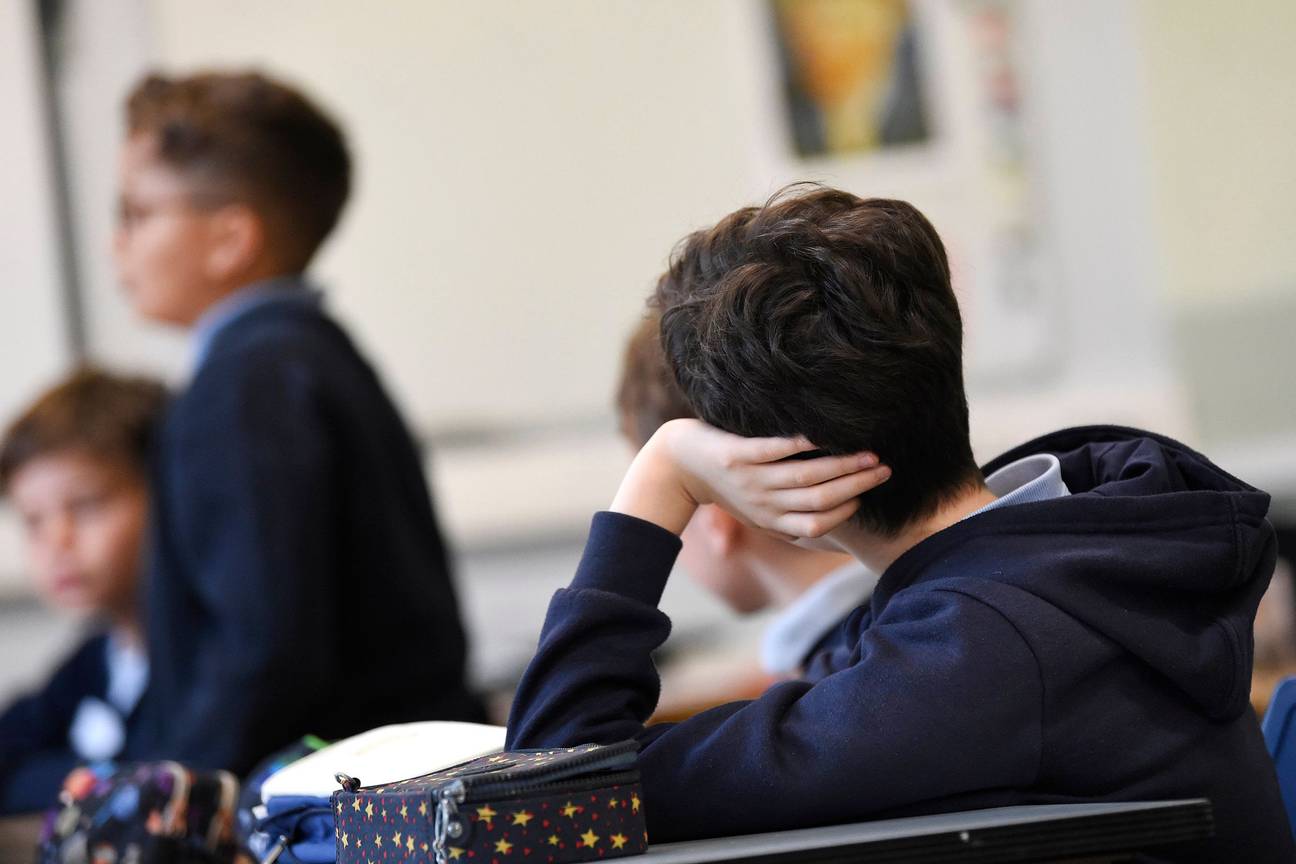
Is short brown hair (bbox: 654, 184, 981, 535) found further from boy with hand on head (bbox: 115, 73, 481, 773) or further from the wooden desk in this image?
boy with hand on head (bbox: 115, 73, 481, 773)

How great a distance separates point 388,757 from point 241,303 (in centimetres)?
100

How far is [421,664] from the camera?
1693 mm

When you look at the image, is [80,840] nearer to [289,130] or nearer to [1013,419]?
[289,130]

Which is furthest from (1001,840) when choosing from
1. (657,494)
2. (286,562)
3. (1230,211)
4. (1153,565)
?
(1230,211)

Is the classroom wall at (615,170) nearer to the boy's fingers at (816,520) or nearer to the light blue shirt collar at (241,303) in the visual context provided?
the light blue shirt collar at (241,303)

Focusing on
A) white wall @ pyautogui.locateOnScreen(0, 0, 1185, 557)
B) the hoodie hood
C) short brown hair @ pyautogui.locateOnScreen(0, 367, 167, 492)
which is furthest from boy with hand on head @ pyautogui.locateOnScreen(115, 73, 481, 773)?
white wall @ pyautogui.locateOnScreen(0, 0, 1185, 557)

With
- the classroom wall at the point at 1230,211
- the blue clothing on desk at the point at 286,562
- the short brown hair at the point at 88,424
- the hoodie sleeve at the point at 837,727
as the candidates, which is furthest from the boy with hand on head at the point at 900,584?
the classroom wall at the point at 1230,211

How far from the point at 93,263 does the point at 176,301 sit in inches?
63.4

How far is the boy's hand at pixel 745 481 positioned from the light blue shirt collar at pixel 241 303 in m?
0.97

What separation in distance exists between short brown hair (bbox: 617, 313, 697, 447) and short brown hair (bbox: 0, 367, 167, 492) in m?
1.10

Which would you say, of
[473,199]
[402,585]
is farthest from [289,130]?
[473,199]

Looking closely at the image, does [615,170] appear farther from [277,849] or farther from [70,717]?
[277,849]

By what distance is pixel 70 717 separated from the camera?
2.25 m

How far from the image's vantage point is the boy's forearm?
3.07 feet
